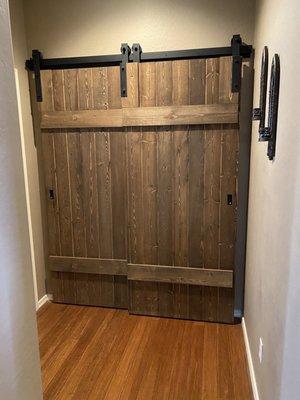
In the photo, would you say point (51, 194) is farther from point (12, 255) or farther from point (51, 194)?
point (12, 255)

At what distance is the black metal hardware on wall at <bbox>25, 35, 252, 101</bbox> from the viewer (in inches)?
91.7

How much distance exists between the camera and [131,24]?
8.31 ft

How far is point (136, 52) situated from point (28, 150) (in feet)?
4.03

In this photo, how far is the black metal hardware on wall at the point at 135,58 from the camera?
7.64 feet

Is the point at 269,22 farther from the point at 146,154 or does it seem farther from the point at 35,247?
the point at 35,247

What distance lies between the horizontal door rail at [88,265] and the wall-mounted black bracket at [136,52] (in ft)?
5.50

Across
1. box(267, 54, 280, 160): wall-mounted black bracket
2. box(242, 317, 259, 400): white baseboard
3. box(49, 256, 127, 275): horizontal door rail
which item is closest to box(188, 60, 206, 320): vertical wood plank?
box(242, 317, 259, 400): white baseboard

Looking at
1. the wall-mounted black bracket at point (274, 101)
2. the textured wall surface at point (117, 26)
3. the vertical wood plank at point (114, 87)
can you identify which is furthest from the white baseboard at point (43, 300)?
the wall-mounted black bracket at point (274, 101)

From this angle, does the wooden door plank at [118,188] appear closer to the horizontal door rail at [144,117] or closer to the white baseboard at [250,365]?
the horizontal door rail at [144,117]

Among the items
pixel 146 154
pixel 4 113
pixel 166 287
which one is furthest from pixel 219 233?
pixel 4 113

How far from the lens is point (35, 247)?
291 cm

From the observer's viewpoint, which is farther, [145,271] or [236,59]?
[145,271]

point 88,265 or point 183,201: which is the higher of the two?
point 183,201

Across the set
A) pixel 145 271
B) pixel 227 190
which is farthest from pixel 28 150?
pixel 227 190
